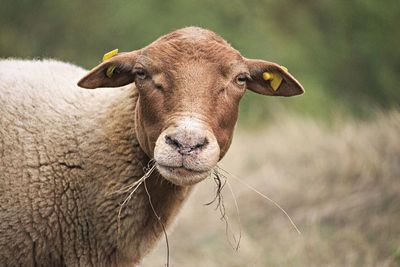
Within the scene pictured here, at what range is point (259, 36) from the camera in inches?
982

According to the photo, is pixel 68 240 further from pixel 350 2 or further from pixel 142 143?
pixel 350 2

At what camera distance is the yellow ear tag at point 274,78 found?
6020 millimetres

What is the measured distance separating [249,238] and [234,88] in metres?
4.05

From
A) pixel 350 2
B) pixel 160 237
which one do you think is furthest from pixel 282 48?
pixel 160 237

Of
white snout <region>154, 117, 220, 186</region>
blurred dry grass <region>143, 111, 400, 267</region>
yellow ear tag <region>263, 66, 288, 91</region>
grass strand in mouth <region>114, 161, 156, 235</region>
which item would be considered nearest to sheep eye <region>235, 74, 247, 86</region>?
yellow ear tag <region>263, 66, 288, 91</region>

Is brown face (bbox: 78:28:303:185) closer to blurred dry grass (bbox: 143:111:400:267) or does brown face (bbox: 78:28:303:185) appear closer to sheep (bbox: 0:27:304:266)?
sheep (bbox: 0:27:304:266)

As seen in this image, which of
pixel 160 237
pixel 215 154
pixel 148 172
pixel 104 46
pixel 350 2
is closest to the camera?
pixel 215 154

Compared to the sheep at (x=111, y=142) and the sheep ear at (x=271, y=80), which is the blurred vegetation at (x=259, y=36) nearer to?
the sheep ear at (x=271, y=80)

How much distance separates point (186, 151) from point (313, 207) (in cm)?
530

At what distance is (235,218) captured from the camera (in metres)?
10.4

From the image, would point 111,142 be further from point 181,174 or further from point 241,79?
point 241,79

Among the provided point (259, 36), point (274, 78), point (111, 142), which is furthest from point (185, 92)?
point (259, 36)

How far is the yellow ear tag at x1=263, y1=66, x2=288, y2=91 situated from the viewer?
6.02m

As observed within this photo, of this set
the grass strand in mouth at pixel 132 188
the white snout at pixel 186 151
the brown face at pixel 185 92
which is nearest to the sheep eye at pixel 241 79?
the brown face at pixel 185 92
